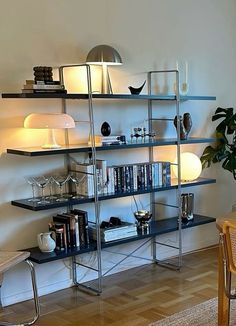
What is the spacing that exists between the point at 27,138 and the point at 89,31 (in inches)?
39.7

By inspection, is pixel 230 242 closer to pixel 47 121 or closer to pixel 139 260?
pixel 47 121

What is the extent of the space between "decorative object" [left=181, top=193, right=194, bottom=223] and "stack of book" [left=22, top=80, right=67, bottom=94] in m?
1.58

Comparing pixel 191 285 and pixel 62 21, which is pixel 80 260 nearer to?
pixel 191 285

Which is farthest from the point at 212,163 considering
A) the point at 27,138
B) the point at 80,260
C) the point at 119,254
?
the point at 27,138

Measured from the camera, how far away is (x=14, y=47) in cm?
346

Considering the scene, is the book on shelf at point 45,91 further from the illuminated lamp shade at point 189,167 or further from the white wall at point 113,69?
the illuminated lamp shade at point 189,167

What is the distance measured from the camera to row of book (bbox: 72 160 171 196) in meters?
3.63

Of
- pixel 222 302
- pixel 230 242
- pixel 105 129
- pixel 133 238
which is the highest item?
pixel 105 129

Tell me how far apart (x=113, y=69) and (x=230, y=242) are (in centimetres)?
206

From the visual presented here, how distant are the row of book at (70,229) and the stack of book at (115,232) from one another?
5.0 inches

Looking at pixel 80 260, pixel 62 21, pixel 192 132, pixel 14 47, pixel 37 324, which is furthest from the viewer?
pixel 192 132

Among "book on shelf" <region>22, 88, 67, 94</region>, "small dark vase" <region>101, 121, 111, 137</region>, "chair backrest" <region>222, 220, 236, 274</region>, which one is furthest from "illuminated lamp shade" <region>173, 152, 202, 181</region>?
"chair backrest" <region>222, 220, 236, 274</region>

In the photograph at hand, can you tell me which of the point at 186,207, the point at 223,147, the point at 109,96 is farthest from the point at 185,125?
the point at 109,96

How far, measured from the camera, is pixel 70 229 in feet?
11.7
